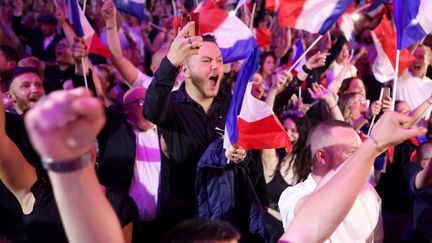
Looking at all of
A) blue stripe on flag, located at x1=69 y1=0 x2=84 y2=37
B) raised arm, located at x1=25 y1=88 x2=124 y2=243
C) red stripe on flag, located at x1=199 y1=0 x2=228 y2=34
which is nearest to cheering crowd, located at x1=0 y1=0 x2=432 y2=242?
raised arm, located at x1=25 y1=88 x2=124 y2=243

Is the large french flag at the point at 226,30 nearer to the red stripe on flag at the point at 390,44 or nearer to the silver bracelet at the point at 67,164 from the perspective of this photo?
the red stripe on flag at the point at 390,44

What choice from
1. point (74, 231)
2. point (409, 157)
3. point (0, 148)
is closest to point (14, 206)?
point (0, 148)

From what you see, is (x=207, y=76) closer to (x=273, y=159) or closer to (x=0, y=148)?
(x=273, y=159)

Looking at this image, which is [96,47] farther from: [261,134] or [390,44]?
[390,44]

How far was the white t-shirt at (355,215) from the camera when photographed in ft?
10.1

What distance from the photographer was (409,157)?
586cm

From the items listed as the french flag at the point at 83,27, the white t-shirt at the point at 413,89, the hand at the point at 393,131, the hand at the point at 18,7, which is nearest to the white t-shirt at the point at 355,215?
the hand at the point at 393,131

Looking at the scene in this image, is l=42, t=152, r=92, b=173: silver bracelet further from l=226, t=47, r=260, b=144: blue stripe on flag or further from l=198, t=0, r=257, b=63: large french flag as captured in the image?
l=198, t=0, r=257, b=63: large french flag

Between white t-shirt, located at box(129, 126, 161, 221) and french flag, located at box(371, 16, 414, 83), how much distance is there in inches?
102

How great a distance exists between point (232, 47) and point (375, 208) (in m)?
2.44

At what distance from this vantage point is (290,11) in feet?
18.9

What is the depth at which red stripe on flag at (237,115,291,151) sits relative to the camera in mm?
3842

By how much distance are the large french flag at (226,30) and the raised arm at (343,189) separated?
3301mm

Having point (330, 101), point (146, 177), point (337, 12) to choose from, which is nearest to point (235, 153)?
point (146, 177)
